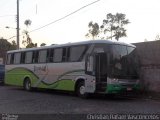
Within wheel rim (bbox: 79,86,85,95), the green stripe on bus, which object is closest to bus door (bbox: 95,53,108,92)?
wheel rim (bbox: 79,86,85,95)

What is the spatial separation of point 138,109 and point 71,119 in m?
3.64

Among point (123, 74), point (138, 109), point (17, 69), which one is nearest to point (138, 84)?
point (123, 74)

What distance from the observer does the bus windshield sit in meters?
19.5

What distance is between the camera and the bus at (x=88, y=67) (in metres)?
19.5

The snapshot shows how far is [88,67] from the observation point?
2038 cm

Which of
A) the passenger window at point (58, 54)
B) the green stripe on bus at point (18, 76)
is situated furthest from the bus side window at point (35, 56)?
the passenger window at point (58, 54)

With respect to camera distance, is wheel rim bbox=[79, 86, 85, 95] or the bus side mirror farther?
wheel rim bbox=[79, 86, 85, 95]

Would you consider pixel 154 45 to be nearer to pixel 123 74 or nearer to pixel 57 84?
pixel 123 74

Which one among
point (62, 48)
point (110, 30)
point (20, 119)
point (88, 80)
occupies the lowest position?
point (20, 119)

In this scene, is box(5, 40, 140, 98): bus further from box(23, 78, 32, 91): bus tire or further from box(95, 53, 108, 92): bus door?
box(23, 78, 32, 91): bus tire

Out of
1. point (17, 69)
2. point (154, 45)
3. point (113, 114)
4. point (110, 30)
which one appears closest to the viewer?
point (113, 114)

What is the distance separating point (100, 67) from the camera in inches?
783

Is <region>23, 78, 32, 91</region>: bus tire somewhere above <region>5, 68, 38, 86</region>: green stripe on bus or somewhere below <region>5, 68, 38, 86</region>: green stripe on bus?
below

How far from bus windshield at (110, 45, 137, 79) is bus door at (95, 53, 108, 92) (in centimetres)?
43
